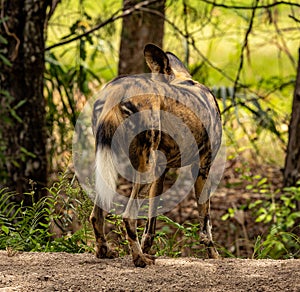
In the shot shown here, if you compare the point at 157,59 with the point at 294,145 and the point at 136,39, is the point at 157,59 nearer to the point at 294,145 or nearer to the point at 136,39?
the point at 294,145

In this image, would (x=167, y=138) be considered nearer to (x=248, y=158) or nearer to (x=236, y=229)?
(x=236, y=229)

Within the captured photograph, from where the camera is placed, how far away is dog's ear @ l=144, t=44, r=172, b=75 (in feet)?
12.0

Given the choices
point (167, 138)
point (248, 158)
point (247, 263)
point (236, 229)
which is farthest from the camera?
point (248, 158)

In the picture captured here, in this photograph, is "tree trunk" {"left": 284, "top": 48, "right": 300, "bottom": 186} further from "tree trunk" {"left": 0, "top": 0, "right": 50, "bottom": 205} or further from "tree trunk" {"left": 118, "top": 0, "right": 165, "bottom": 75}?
"tree trunk" {"left": 118, "top": 0, "right": 165, "bottom": 75}

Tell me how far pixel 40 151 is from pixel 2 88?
1.99ft

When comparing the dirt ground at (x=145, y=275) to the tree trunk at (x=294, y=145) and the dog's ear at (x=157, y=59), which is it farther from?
the tree trunk at (x=294, y=145)

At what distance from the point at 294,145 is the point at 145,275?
3927 mm

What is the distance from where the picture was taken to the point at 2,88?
6.18 meters

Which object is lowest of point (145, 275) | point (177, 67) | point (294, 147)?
point (145, 275)

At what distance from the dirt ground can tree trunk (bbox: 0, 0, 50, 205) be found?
2.32 m

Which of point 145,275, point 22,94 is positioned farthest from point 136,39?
point 145,275

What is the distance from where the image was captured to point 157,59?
3707 mm

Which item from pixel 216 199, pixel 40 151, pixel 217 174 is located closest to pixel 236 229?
pixel 216 199

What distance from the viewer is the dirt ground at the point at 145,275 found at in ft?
10.9
